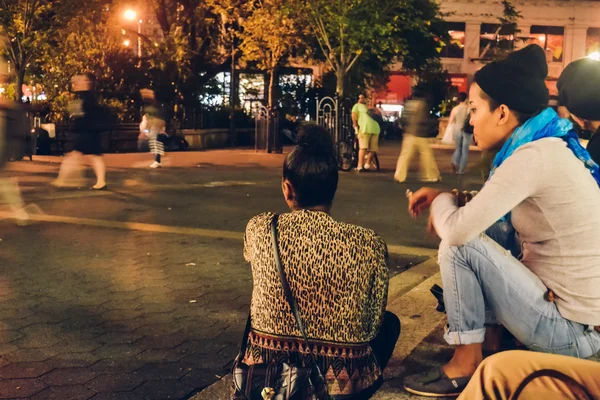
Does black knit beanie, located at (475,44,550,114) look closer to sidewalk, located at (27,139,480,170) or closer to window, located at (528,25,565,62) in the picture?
sidewalk, located at (27,139,480,170)

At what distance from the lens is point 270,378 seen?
2457 millimetres

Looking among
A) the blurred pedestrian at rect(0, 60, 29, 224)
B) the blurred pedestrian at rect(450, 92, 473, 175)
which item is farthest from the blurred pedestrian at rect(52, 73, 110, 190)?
the blurred pedestrian at rect(450, 92, 473, 175)

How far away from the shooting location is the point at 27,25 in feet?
68.1

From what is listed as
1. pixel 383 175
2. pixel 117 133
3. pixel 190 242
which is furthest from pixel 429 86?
pixel 190 242

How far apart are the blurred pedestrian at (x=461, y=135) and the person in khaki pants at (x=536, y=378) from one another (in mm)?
13029

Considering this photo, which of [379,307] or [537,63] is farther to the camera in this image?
[537,63]

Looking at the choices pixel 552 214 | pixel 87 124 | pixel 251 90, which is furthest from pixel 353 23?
pixel 552 214

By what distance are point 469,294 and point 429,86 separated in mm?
41461

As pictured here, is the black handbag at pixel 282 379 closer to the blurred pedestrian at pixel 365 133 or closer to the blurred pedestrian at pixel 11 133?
the blurred pedestrian at pixel 11 133

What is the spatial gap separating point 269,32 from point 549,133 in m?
20.9

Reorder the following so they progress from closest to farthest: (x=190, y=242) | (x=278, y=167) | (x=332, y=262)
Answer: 1. (x=332, y=262)
2. (x=190, y=242)
3. (x=278, y=167)

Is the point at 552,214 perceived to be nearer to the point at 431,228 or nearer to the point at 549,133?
the point at 549,133

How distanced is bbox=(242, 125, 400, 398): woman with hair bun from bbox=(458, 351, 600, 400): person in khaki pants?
0.66 meters

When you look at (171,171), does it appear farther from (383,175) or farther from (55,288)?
(55,288)
